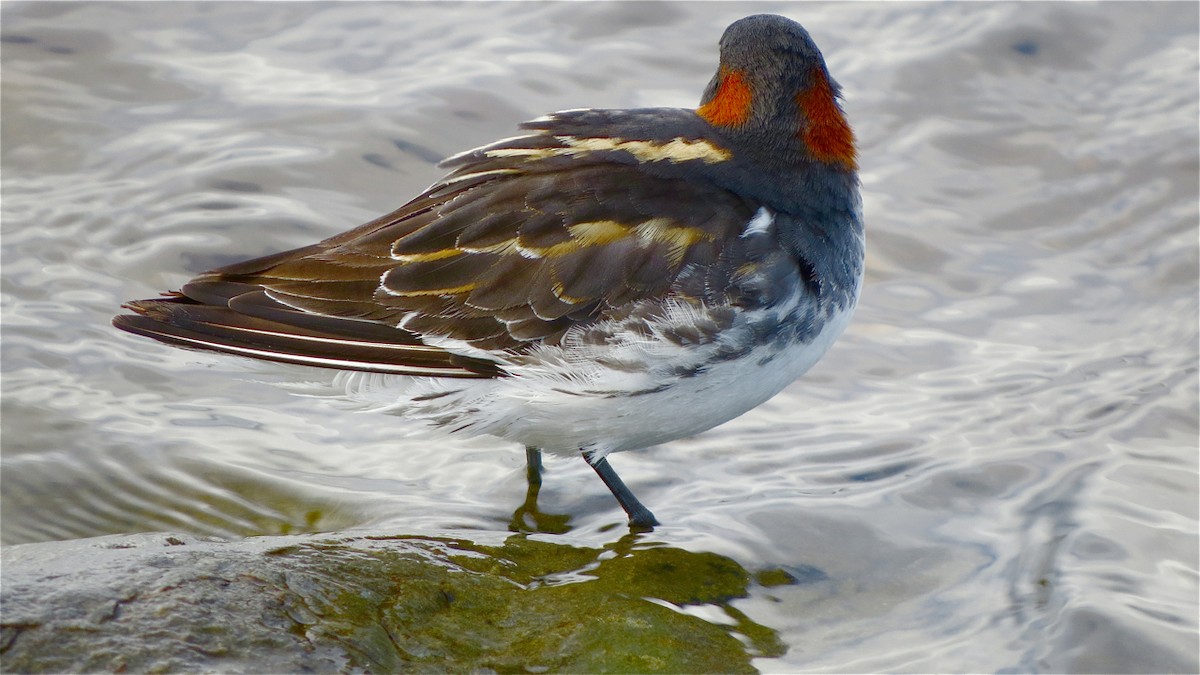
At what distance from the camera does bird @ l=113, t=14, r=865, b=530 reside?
19.5 ft

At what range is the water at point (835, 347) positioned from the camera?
638 cm

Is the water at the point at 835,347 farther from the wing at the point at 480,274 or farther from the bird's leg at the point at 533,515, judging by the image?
the wing at the point at 480,274

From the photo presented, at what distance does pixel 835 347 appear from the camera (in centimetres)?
871

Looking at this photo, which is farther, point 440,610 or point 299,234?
point 299,234

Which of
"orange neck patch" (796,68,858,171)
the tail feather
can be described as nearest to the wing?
the tail feather

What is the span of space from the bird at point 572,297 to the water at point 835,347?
537 mm

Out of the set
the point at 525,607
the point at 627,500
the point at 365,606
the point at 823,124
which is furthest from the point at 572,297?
the point at 365,606

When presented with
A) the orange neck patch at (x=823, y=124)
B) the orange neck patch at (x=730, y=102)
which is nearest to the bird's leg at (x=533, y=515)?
the orange neck patch at (x=730, y=102)

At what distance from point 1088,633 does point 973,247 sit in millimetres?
4592

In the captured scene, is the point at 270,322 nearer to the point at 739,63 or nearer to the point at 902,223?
the point at 739,63

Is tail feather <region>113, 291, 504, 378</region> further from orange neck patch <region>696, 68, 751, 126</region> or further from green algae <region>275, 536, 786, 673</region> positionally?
orange neck patch <region>696, 68, 751, 126</region>

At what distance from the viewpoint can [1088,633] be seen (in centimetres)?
571

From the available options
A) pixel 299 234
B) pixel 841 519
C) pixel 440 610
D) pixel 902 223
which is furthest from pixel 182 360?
pixel 902 223

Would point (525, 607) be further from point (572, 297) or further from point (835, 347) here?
point (835, 347)
